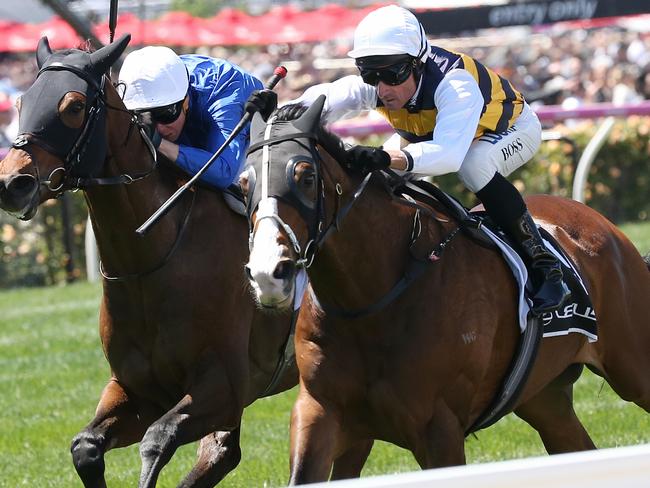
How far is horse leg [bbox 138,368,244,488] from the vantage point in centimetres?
470

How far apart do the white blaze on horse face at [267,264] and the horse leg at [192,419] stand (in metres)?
1.14

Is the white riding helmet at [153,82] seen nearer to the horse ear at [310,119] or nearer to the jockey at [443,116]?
the jockey at [443,116]

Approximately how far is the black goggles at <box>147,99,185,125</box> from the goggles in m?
0.94

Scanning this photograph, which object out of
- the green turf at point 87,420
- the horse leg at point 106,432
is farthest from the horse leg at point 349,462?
the green turf at point 87,420

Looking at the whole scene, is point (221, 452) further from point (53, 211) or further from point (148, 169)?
point (53, 211)

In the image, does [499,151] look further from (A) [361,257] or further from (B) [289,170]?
(B) [289,170]

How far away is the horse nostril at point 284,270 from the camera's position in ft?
12.3

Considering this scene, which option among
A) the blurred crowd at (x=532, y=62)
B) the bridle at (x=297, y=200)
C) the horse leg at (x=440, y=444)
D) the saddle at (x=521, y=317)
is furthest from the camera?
the blurred crowd at (x=532, y=62)

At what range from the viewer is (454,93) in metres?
4.64

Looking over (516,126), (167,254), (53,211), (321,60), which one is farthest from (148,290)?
(321,60)

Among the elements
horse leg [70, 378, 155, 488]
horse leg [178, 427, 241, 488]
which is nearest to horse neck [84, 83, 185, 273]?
horse leg [70, 378, 155, 488]

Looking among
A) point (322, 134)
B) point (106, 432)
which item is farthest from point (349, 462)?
point (322, 134)

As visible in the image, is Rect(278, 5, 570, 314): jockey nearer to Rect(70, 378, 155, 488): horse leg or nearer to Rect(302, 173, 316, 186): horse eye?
Rect(302, 173, 316, 186): horse eye

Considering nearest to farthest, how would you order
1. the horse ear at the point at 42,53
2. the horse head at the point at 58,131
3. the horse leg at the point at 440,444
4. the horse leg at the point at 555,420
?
the horse leg at the point at 440,444 < the horse head at the point at 58,131 < the horse ear at the point at 42,53 < the horse leg at the point at 555,420
